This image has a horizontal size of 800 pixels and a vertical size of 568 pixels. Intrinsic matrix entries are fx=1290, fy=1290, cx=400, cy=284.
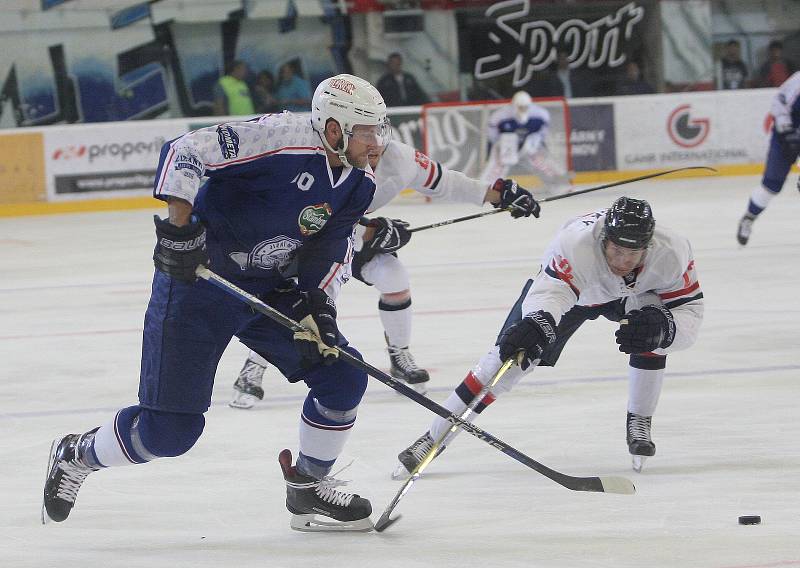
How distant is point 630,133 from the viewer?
12.9 m

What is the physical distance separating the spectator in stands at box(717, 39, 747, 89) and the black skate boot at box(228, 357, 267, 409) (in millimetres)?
11744

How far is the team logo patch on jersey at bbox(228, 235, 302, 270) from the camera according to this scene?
316cm

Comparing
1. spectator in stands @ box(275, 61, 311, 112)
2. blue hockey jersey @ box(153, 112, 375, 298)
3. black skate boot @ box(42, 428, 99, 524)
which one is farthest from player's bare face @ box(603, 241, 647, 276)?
spectator in stands @ box(275, 61, 311, 112)

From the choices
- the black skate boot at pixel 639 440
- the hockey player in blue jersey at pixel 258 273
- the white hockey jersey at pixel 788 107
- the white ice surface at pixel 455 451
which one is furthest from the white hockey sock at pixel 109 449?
the white hockey jersey at pixel 788 107

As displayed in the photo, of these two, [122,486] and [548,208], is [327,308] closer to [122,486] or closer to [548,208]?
[122,486]

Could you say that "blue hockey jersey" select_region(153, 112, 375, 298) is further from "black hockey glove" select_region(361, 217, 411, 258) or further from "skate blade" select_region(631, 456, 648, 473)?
"black hockey glove" select_region(361, 217, 411, 258)

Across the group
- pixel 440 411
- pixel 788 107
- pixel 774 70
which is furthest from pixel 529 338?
pixel 774 70

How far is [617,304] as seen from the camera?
Result: 3893 millimetres

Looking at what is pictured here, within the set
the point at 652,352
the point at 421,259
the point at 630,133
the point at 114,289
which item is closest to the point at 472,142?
the point at 630,133

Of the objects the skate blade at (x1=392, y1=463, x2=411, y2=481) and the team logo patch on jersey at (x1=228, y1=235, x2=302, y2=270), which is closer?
the team logo patch on jersey at (x1=228, y1=235, x2=302, y2=270)

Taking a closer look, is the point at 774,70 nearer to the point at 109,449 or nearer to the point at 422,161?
the point at 422,161

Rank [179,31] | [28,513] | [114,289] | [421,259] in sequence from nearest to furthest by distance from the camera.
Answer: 1. [28,513]
2. [114,289]
3. [421,259]
4. [179,31]

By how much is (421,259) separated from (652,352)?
4.80 meters

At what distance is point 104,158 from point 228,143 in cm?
909
